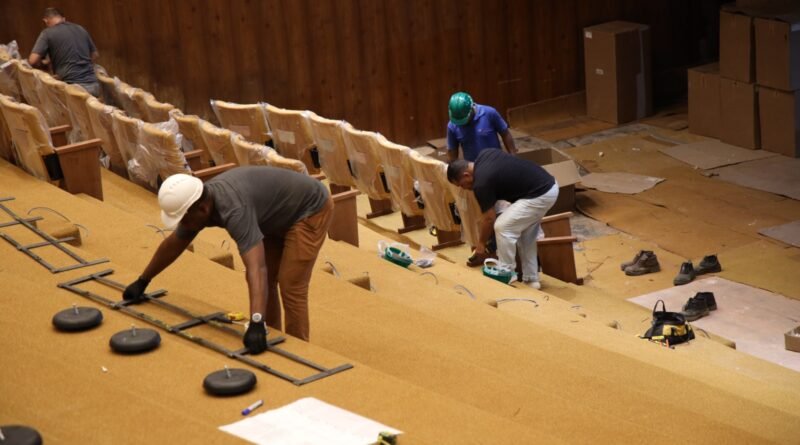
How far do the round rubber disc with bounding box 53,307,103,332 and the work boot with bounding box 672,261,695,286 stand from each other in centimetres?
428

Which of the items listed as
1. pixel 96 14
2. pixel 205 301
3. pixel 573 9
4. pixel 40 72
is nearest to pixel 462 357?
pixel 205 301

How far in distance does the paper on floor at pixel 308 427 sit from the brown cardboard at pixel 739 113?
24.3ft

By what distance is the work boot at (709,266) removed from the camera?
7896mm

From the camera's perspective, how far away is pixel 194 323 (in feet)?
15.7

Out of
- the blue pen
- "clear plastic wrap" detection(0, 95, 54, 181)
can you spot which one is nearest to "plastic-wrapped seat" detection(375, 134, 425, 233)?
"clear plastic wrap" detection(0, 95, 54, 181)

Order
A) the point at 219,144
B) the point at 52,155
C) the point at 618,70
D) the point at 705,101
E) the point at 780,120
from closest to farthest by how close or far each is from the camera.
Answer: the point at 52,155, the point at 219,144, the point at 780,120, the point at 705,101, the point at 618,70

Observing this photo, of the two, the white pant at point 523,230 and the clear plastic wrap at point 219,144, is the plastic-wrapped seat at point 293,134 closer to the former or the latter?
the clear plastic wrap at point 219,144

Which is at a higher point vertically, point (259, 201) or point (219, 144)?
point (259, 201)

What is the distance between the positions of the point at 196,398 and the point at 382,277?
101 inches

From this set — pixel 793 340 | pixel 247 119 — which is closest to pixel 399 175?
pixel 247 119

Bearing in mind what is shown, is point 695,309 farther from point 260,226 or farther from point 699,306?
point 260,226

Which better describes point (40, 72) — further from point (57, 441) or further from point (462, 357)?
point (57, 441)

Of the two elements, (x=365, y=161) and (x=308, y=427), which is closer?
(x=308, y=427)

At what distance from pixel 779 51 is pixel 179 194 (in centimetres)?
704
